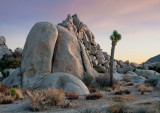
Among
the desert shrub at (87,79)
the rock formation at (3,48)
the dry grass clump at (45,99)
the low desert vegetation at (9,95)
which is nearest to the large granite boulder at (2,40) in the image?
the rock formation at (3,48)


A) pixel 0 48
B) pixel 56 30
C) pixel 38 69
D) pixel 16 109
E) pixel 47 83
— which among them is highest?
pixel 0 48

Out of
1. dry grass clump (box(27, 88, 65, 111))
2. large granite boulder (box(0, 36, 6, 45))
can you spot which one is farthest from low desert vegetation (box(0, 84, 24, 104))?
large granite boulder (box(0, 36, 6, 45))

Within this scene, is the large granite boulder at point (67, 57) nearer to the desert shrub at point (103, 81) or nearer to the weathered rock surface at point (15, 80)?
the desert shrub at point (103, 81)

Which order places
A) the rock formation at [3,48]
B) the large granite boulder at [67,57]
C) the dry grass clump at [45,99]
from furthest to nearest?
the rock formation at [3,48] → the large granite boulder at [67,57] → the dry grass clump at [45,99]

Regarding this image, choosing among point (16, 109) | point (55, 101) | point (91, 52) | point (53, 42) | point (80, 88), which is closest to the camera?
point (16, 109)

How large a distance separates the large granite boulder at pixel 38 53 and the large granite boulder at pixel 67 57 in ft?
2.20

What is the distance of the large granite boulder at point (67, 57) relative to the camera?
20219mm

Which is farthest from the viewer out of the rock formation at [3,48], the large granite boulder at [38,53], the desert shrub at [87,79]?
the rock formation at [3,48]

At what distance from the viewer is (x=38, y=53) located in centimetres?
1958

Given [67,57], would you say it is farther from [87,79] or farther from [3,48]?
[3,48]

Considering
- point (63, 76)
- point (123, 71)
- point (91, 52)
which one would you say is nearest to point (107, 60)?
point (91, 52)

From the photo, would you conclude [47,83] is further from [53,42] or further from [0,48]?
[0,48]

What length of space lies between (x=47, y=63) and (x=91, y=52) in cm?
4530

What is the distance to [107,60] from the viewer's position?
6856 centimetres
